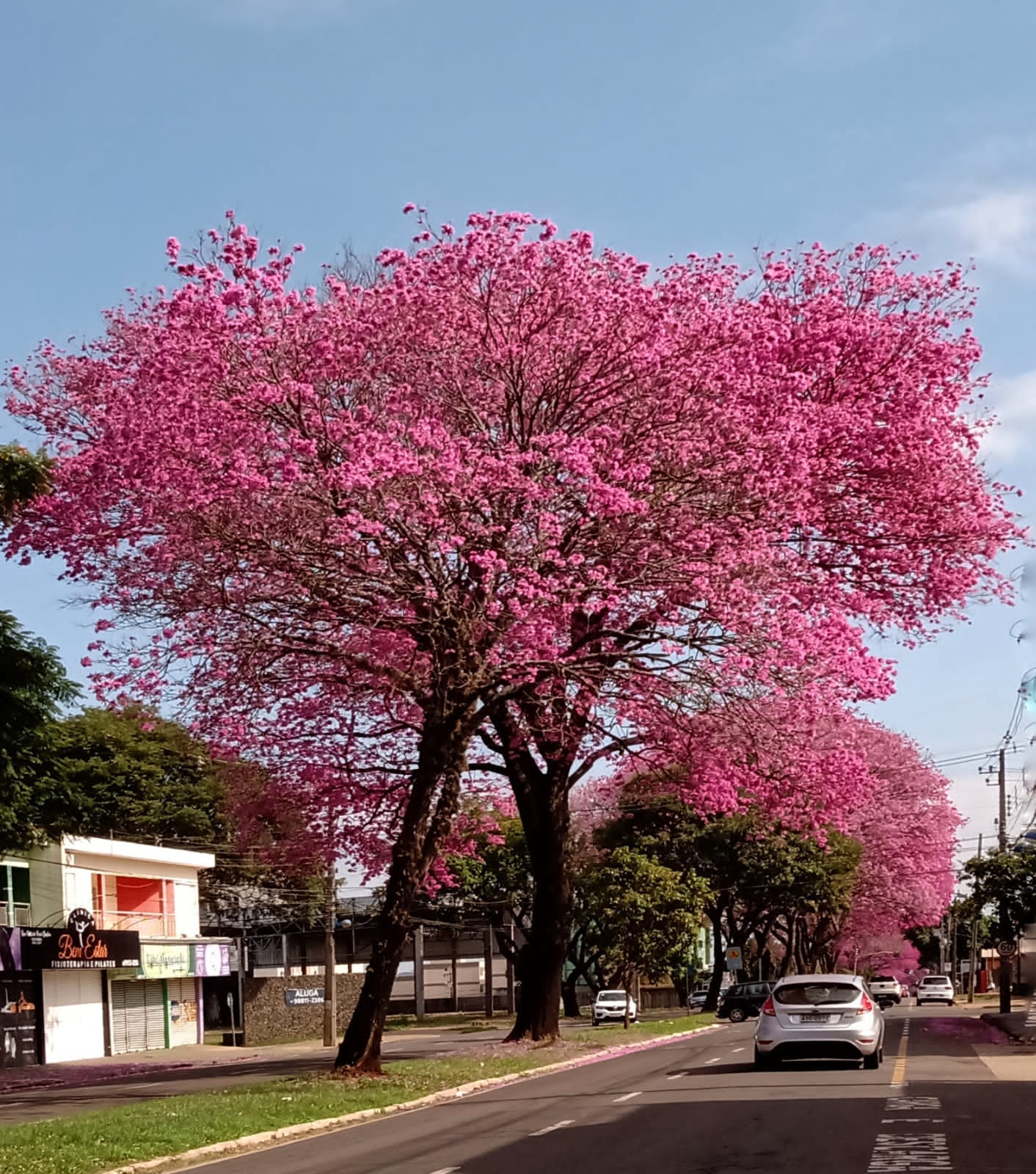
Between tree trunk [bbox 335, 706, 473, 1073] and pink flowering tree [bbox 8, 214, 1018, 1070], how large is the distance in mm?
48

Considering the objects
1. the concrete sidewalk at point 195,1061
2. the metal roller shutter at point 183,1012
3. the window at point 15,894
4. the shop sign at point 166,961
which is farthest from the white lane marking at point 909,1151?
the metal roller shutter at point 183,1012

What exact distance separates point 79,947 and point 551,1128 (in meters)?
32.6

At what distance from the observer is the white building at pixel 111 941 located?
1864 inches

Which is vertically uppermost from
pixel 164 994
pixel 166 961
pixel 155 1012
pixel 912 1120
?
pixel 912 1120

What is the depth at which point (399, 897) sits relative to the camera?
85.5 feet

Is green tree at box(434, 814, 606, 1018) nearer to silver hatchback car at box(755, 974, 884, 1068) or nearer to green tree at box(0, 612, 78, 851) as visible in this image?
green tree at box(0, 612, 78, 851)

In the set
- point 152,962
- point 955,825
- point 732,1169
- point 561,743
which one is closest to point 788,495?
point 561,743

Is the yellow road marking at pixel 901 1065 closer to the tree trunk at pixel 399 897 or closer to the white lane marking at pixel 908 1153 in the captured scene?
the white lane marking at pixel 908 1153

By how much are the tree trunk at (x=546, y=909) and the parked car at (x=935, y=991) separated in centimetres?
4508

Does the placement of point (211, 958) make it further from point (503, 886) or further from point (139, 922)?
point (503, 886)

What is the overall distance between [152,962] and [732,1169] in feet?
141

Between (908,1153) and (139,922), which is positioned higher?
(908,1153)

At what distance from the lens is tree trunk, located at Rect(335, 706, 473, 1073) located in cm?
2589

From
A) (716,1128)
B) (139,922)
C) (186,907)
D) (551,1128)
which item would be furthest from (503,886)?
(716,1128)
